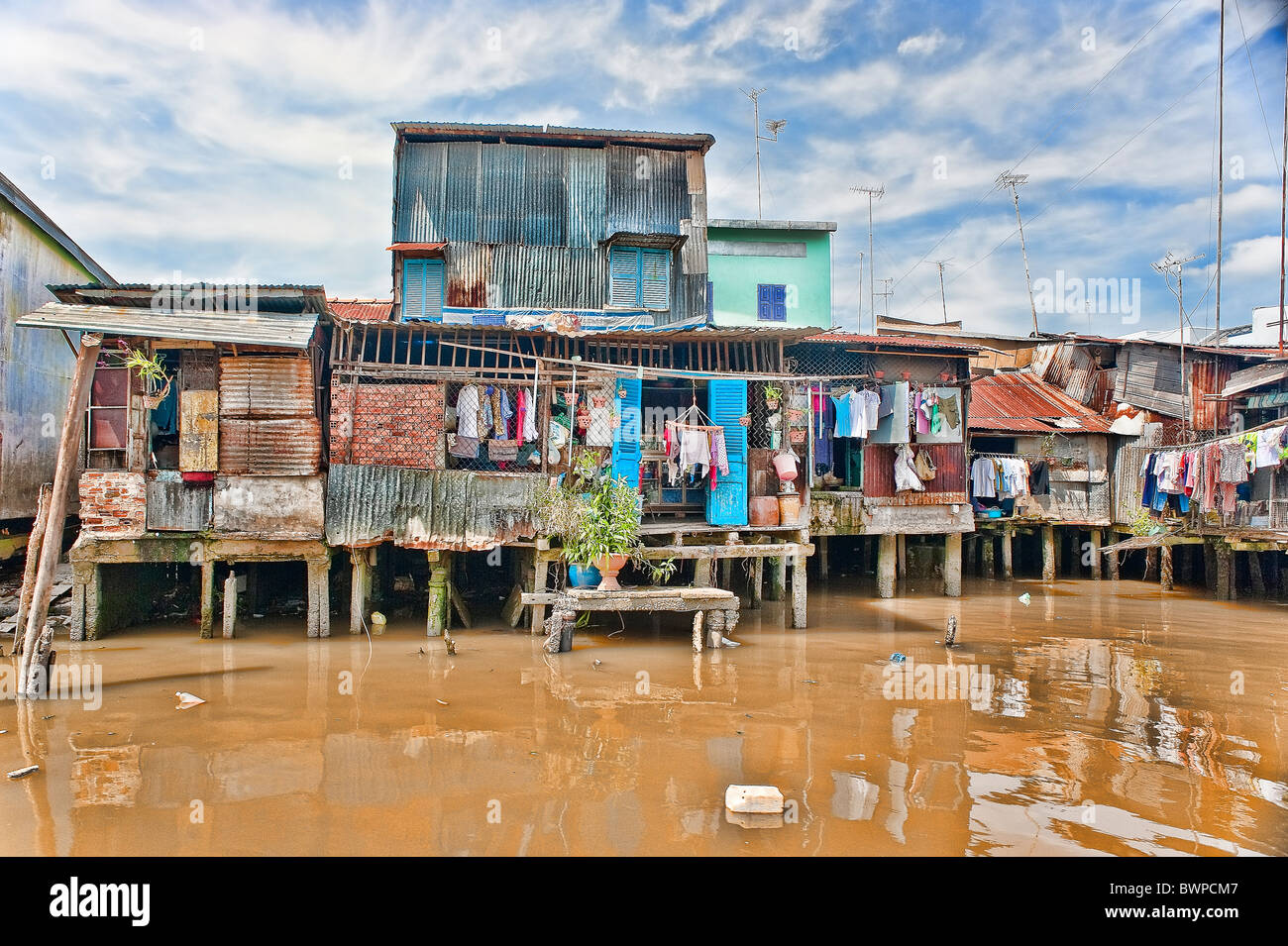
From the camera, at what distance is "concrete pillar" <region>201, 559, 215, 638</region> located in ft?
42.7

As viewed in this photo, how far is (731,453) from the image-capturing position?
14.9 meters

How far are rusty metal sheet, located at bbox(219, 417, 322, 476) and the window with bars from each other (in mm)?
7478

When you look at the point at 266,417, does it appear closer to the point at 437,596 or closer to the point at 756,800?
the point at 437,596

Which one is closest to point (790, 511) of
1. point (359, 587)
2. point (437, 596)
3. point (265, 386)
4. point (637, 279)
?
point (637, 279)

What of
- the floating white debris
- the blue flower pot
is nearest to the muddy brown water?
the floating white debris

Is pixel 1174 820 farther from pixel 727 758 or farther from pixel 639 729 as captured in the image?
pixel 639 729

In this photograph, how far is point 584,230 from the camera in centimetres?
1778

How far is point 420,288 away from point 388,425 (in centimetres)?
486

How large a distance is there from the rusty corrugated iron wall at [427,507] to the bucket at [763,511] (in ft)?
14.0

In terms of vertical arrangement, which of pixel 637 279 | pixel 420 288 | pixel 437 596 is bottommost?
pixel 437 596

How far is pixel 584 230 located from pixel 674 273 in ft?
7.65

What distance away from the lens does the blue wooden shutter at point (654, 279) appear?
17.6 metres

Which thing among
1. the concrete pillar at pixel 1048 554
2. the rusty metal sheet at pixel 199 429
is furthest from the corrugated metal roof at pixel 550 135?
the concrete pillar at pixel 1048 554

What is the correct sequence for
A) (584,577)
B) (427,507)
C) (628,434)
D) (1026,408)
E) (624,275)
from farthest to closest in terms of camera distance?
1. (1026,408)
2. (624,275)
3. (628,434)
4. (584,577)
5. (427,507)
